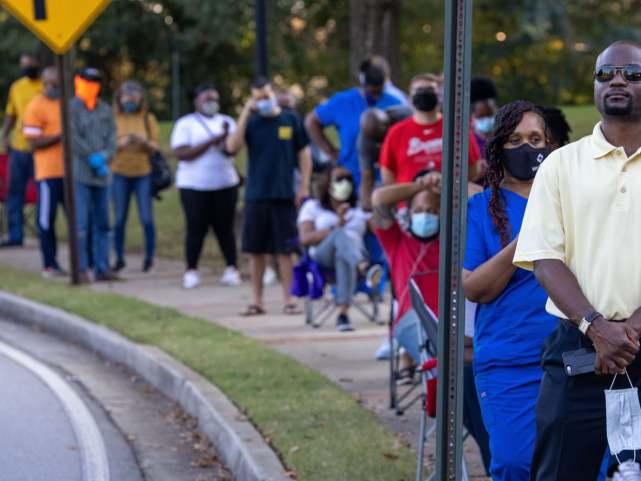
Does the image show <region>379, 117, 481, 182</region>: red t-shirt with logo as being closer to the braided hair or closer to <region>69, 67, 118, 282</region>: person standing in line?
the braided hair

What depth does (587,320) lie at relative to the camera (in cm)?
470

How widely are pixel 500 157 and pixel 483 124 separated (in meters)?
5.34

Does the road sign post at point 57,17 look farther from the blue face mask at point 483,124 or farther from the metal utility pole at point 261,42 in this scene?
the blue face mask at point 483,124

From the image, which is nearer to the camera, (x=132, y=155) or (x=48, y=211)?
(x=48, y=211)

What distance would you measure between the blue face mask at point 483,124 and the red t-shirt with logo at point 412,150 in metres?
1.31

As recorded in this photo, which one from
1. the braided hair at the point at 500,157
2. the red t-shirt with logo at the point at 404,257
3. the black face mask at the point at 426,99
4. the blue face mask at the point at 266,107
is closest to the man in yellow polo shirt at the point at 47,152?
the blue face mask at the point at 266,107

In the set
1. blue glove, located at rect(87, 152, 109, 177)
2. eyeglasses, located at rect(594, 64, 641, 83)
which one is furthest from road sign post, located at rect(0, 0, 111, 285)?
eyeglasses, located at rect(594, 64, 641, 83)

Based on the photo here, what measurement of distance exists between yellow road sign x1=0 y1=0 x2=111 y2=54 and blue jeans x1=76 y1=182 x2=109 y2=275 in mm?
1856

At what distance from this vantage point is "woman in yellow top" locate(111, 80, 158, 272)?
54.8 ft

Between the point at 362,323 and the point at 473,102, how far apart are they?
2.73 m

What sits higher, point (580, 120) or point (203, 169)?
point (580, 120)

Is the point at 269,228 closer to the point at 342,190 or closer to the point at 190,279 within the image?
the point at 342,190

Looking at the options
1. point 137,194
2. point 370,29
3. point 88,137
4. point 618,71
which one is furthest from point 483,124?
point 370,29

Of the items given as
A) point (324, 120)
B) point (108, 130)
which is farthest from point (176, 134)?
point (324, 120)
